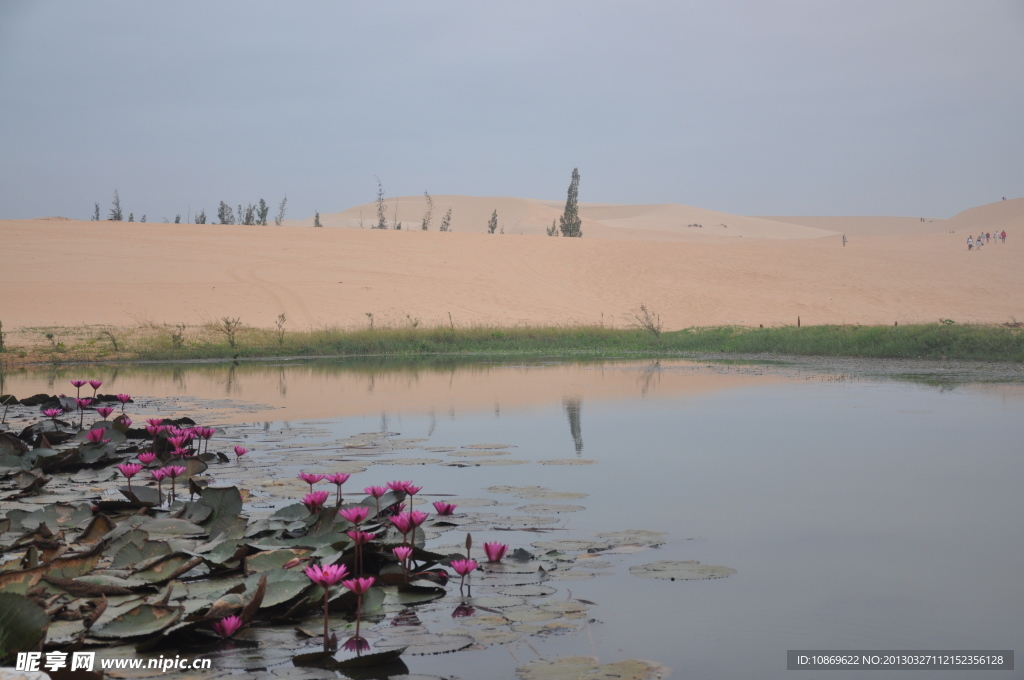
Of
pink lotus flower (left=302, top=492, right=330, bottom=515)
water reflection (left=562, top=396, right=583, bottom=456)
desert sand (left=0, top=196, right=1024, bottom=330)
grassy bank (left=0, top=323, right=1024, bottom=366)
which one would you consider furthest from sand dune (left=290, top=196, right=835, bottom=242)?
pink lotus flower (left=302, top=492, right=330, bottom=515)

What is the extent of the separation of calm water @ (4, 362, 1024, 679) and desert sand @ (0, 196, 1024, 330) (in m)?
15.3

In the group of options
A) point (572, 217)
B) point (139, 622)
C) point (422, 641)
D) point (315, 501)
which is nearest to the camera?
point (139, 622)

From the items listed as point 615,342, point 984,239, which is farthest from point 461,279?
point 984,239

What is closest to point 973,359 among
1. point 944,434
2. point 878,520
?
point 944,434

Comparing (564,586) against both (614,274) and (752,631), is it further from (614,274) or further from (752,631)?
(614,274)

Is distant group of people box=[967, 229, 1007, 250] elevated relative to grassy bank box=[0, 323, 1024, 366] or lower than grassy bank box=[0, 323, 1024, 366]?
elevated

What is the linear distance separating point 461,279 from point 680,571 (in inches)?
1261

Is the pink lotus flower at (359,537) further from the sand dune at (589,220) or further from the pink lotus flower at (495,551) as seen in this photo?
the sand dune at (589,220)

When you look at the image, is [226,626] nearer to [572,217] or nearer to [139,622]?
[139,622]

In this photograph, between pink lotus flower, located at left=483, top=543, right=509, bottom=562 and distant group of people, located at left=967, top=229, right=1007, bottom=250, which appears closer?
pink lotus flower, located at left=483, top=543, right=509, bottom=562

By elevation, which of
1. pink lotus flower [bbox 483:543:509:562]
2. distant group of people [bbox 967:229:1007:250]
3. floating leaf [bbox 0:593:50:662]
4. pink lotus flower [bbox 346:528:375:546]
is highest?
distant group of people [bbox 967:229:1007:250]

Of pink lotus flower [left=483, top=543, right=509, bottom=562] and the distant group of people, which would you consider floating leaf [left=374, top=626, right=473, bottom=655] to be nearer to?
pink lotus flower [left=483, top=543, right=509, bottom=562]

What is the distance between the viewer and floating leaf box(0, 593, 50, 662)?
118 inches

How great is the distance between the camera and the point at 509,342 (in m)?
24.7
